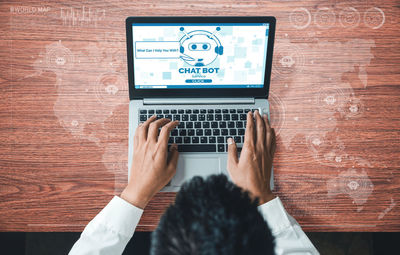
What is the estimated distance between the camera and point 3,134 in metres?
0.85

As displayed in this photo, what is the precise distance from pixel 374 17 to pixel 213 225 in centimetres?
87

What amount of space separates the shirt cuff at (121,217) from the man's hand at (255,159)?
0.27m

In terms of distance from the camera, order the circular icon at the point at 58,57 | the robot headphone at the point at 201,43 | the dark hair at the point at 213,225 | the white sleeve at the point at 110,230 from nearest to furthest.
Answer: the dark hair at the point at 213,225 → the white sleeve at the point at 110,230 → the robot headphone at the point at 201,43 → the circular icon at the point at 58,57

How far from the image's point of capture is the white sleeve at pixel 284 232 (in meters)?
0.69

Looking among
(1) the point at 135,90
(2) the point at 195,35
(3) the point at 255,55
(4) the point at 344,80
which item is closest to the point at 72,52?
(1) the point at 135,90

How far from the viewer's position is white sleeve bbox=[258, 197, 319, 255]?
69 cm

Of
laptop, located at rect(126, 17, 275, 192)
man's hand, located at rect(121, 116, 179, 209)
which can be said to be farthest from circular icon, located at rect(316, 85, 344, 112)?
man's hand, located at rect(121, 116, 179, 209)

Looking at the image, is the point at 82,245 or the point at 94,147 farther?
the point at 94,147

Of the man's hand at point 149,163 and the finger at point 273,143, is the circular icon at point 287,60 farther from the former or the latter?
the man's hand at point 149,163

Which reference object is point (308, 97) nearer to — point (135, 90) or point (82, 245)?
point (135, 90)

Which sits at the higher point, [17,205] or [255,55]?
[255,55]

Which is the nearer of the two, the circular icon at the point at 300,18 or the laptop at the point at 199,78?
the laptop at the point at 199,78

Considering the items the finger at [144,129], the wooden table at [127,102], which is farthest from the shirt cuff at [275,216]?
the finger at [144,129]

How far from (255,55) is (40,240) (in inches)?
52.5
